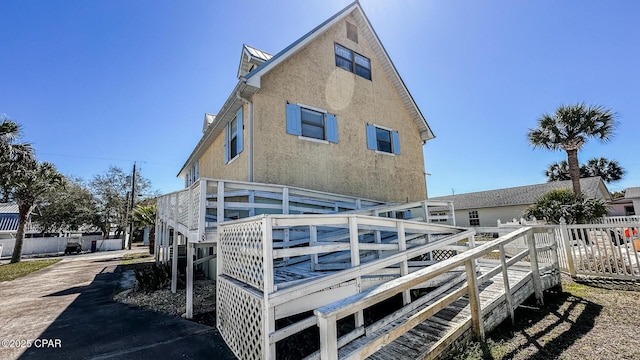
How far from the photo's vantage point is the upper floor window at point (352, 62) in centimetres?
1080

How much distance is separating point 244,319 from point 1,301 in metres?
10.3

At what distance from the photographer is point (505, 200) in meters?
28.9

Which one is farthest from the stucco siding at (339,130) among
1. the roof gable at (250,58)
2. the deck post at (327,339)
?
the deck post at (327,339)

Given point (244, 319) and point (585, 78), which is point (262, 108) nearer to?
point (244, 319)

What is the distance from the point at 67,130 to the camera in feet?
68.1

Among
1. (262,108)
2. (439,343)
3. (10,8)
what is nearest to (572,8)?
(262,108)

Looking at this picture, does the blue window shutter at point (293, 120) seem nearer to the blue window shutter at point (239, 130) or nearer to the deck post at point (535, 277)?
the blue window shutter at point (239, 130)

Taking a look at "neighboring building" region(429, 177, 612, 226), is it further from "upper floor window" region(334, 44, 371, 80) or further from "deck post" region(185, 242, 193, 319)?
"deck post" region(185, 242, 193, 319)

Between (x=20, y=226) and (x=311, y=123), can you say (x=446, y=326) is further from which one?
(x=20, y=226)

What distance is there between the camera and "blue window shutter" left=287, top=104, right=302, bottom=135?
871 cm

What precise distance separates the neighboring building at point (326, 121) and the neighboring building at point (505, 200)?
21676mm

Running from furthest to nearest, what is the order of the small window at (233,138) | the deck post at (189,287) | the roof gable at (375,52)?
1. the small window at (233,138)
2. the roof gable at (375,52)
3. the deck post at (189,287)

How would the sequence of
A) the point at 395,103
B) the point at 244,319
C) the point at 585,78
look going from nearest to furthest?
the point at 244,319, the point at 395,103, the point at 585,78

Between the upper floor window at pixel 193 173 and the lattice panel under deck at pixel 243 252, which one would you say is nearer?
the lattice panel under deck at pixel 243 252
